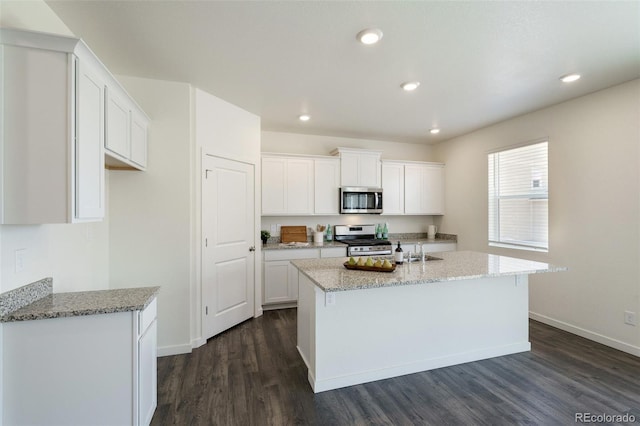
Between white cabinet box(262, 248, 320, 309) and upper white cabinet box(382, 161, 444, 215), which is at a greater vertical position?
upper white cabinet box(382, 161, 444, 215)

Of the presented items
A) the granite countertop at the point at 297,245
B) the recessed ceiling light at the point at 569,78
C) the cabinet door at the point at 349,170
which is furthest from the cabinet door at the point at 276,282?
the recessed ceiling light at the point at 569,78

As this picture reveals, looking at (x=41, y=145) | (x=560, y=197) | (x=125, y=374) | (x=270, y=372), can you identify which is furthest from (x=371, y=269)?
(x=560, y=197)

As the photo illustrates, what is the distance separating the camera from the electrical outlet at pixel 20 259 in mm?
1610

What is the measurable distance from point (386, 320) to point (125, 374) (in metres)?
1.86

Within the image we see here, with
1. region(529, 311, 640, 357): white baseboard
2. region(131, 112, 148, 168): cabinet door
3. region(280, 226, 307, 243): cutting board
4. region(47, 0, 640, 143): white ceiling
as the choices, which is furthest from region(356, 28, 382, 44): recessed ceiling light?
region(529, 311, 640, 357): white baseboard

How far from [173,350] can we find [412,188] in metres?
4.28

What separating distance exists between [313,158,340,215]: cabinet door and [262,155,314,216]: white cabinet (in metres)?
0.10

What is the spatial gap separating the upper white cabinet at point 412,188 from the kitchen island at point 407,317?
86.8 inches

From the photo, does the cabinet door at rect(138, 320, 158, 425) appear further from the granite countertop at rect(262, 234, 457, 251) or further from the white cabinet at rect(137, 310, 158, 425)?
the granite countertop at rect(262, 234, 457, 251)

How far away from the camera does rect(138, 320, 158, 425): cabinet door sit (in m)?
1.71

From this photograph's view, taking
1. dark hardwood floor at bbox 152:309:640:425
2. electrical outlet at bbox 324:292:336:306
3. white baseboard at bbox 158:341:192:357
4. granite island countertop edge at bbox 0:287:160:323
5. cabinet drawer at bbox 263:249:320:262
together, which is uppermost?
granite island countertop edge at bbox 0:287:160:323

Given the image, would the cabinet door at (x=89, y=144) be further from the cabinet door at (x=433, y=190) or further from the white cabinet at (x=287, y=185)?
the cabinet door at (x=433, y=190)

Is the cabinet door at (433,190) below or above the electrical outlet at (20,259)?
above

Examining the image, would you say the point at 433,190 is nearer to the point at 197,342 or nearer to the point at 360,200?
the point at 360,200
